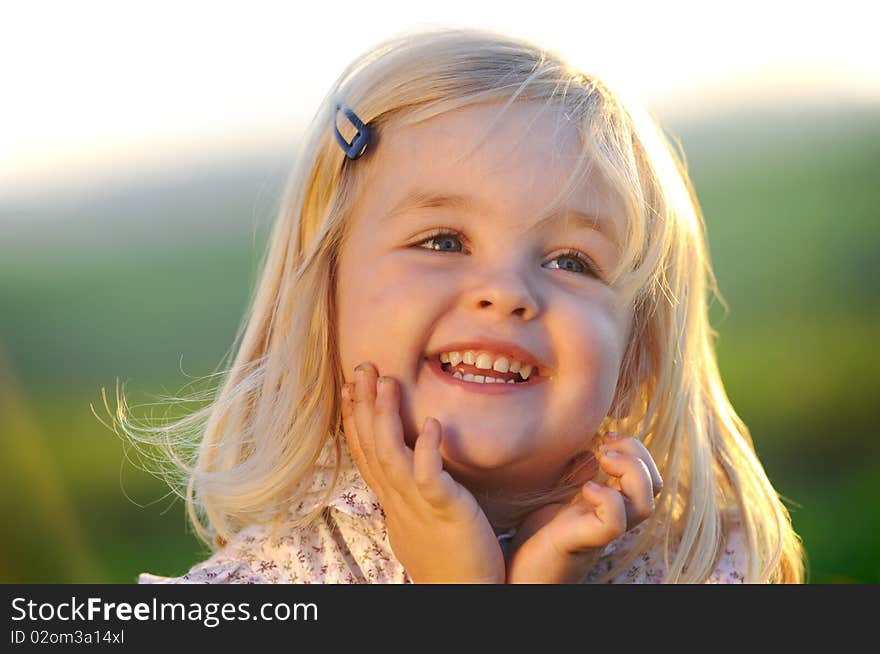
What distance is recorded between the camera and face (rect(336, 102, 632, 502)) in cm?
172

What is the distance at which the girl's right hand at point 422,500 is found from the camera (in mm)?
1714

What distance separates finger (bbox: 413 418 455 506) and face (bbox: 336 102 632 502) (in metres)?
0.03

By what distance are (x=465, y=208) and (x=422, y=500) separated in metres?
0.52

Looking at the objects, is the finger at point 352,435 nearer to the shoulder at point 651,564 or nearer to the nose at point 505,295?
the nose at point 505,295

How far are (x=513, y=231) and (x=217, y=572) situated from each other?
36.7 inches

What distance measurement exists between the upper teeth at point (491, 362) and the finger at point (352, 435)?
229 mm

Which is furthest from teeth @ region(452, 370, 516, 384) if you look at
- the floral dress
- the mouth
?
the floral dress

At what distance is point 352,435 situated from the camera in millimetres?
1908

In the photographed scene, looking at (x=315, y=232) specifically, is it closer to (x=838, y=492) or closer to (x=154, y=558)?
(x=154, y=558)

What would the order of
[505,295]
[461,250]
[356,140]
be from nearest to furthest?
[505,295], [461,250], [356,140]

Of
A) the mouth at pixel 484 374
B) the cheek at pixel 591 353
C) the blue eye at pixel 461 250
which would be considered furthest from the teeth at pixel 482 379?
the blue eye at pixel 461 250

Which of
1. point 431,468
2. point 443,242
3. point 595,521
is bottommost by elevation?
point 595,521

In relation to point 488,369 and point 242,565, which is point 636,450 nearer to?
point 488,369

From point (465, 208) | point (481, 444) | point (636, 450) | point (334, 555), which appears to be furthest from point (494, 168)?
point (334, 555)
